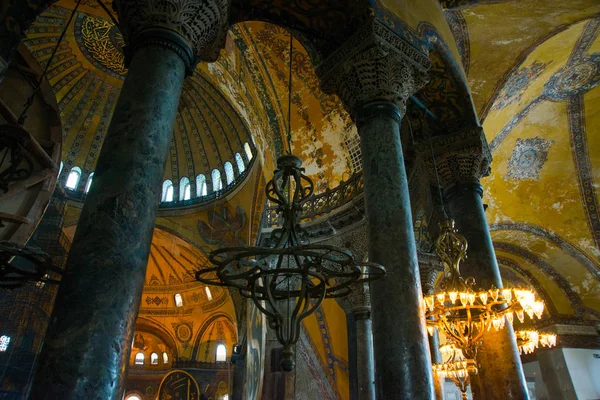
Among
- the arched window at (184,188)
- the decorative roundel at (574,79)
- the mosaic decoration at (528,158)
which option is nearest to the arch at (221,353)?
the arched window at (184,188)

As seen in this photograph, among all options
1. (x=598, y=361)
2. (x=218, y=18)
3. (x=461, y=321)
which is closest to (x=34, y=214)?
(x=218, y=18)

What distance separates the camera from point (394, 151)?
3764 mm

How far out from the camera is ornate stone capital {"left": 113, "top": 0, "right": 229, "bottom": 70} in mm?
3021

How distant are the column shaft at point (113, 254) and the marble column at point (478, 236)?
404 centimetres

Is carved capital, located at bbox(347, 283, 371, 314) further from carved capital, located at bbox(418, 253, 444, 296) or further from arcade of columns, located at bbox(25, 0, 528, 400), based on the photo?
arcade of columns, located at bbox(25, 0, 528, 400)

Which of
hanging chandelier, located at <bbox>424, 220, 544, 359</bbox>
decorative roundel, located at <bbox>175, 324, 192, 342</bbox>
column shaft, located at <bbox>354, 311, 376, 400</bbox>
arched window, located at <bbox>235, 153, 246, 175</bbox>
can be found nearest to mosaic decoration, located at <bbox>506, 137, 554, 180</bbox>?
column shaft, located at <bbox>354, 311, 376, 400</bbox>

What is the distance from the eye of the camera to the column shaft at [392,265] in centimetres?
286

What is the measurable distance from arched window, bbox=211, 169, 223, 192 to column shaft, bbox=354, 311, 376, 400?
26.2 feet

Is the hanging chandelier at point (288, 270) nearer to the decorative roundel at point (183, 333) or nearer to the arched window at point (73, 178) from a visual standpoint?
the arched window at point (73, 178)

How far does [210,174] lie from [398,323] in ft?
43.2

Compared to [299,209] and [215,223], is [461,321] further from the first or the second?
[215,223]

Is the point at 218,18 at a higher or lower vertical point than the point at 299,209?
higher

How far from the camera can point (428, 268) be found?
861 centimetres

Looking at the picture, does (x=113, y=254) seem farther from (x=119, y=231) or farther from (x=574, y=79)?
(x=574, y=79)
